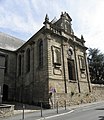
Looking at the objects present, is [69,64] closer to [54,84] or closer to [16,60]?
[54,84]

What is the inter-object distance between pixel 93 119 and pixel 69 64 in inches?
555

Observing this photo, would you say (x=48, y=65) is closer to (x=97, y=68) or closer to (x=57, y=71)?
(x=57, y=71)

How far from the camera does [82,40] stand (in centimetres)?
2647

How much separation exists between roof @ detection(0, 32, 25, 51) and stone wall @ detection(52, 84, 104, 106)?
1325 cm

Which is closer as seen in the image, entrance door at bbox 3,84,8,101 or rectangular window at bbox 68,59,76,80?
rectangular window at bbox 68,59,76,80

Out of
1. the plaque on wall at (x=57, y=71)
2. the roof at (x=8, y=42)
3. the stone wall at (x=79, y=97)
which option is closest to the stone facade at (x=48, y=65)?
the plaque on wall at (x=57, y=71)

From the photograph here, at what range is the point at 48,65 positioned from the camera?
18391mm

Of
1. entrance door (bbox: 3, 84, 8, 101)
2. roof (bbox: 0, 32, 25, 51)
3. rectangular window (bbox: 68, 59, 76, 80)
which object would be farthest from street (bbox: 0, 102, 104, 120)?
roof (bbox: 0, 32, 25, 51)

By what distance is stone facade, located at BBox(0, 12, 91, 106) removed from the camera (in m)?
18.8

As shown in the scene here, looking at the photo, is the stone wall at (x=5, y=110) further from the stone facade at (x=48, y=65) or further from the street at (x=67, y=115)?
the stone facade at (x=48, y=65)

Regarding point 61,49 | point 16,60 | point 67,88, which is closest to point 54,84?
point 67,88

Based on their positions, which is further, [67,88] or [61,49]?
[61,49]

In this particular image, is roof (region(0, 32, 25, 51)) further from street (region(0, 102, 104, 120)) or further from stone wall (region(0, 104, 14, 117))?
street (region(0, 102, 104, 120))

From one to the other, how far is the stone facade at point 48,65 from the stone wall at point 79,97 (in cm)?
50
